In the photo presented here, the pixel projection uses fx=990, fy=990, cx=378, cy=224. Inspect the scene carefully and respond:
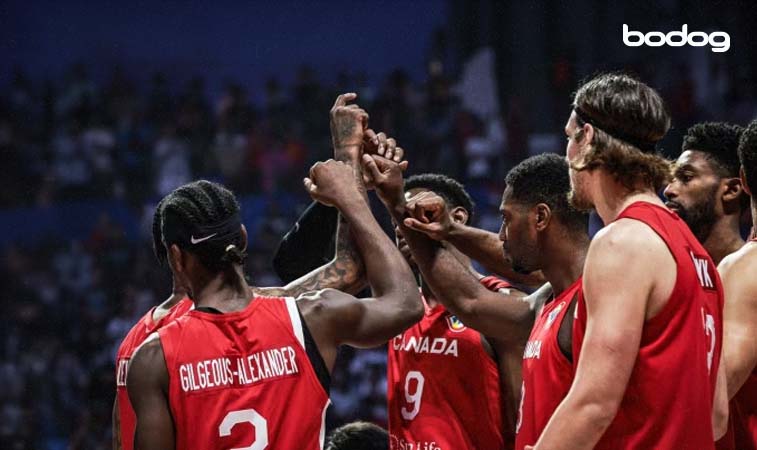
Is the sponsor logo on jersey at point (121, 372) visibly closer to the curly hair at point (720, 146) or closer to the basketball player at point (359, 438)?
the basketball player at point (359, 438)

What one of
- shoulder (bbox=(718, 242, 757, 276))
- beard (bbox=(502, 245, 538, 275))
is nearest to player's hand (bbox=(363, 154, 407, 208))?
beard (bbox=(502, 245, 538, 275))

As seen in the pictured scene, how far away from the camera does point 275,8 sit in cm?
1537

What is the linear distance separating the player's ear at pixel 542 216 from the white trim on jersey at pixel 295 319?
94cm

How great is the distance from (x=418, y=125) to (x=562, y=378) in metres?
10.7

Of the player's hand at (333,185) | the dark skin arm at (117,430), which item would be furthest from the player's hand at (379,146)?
the dark skin arm at (117,430)

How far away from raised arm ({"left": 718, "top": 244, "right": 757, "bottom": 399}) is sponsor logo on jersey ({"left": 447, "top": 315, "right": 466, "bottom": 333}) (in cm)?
125

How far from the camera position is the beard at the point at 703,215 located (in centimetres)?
405

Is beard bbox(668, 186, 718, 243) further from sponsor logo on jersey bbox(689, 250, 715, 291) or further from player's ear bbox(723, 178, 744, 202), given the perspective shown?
sponsor logo on jersey bbox(689, 250, 715, 291)

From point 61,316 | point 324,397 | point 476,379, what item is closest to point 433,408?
point 476,379

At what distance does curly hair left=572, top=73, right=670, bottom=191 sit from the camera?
269 centimetres

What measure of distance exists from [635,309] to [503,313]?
4.57ft

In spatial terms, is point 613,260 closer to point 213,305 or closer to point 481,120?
point 213,305

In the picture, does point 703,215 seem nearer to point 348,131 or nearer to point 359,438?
point 348,131

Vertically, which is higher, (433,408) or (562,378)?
(562,378)
